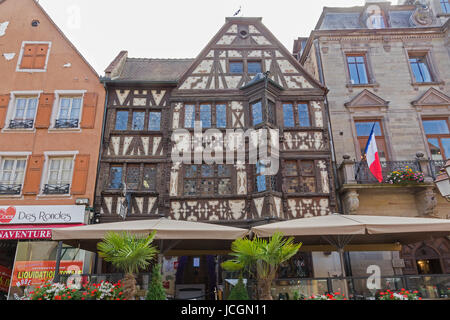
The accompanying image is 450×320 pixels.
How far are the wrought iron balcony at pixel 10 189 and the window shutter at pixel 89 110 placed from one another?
302cm

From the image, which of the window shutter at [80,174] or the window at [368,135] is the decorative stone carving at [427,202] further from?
the window shutter at [80,174]

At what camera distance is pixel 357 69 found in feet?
44.2

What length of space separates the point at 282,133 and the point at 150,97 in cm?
522

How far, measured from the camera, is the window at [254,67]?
12.9 meters

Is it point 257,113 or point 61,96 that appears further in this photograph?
point 61,96

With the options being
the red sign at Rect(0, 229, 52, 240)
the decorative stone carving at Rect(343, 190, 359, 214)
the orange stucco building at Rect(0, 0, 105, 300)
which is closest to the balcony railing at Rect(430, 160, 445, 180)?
the decorative stone carving at Rect(343, 190, 359, 214)

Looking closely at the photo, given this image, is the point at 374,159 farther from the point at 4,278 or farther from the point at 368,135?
the point at 4,278

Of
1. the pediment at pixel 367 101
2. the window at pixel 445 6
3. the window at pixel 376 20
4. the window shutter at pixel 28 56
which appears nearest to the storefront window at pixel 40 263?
the window shutter at pixel 28 56

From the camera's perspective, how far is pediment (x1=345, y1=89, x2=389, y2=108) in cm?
1259

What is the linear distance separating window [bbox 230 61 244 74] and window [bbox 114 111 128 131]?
4.54 meters

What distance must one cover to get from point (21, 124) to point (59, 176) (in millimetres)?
2560

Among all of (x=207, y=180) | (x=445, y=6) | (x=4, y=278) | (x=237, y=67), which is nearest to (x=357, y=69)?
(x=237, y=67)

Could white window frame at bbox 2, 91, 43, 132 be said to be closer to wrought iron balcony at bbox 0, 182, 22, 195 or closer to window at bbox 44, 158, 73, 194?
window at bbox 44, 158, 73, 194
